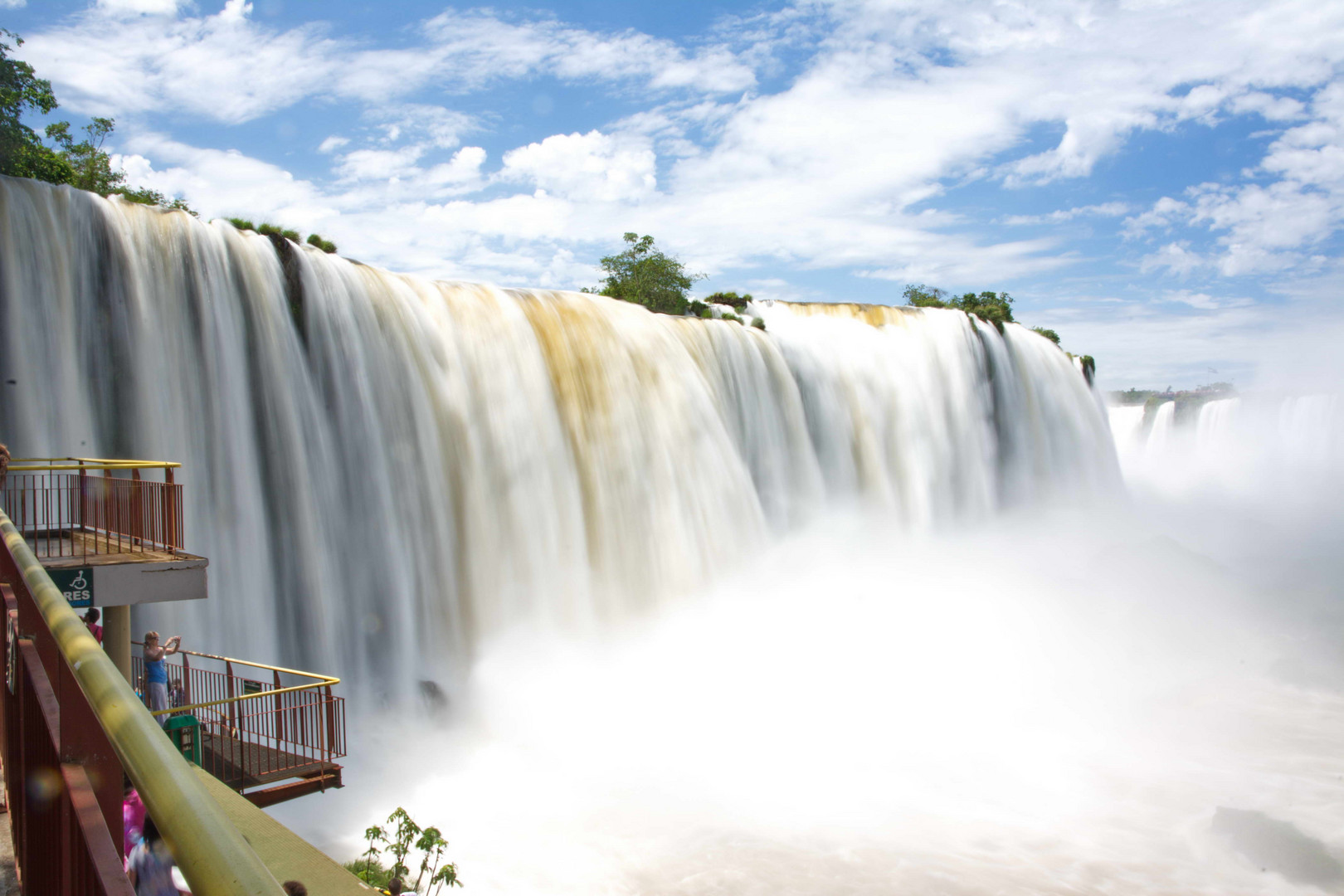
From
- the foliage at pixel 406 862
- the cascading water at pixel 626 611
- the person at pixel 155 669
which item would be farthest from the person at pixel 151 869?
the cascading water at pixel 626 611

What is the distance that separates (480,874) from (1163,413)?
204 ft

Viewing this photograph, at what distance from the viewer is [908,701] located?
688 inches

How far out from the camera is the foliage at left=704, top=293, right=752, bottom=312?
29500 millimetres

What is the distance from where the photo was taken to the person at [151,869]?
2.33 metres

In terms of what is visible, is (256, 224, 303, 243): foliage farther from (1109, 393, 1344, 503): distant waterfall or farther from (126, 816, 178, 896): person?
(1109, 393, 1344, 503): distant waterfall

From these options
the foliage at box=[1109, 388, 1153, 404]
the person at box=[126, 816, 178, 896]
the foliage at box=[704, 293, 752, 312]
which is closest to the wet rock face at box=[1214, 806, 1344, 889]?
the person at box=[126, 816, 178, 896]

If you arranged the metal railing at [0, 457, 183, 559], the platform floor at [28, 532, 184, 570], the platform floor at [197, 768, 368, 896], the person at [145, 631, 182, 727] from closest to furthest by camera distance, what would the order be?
the platform floor at [197, 768, 368, 896] < the platform floor at [28, 532, 184, 570] < the person at [145, 631, 182, 727] < the metal railing at [0, 457, 183, 559]

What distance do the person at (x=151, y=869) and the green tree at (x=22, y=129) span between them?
918 inches

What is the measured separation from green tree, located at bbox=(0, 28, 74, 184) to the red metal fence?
23.2 meters

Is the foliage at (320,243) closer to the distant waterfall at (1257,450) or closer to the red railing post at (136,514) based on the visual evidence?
the red railing post at (136,514)

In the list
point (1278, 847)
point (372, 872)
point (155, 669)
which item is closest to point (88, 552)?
point (155, 669)

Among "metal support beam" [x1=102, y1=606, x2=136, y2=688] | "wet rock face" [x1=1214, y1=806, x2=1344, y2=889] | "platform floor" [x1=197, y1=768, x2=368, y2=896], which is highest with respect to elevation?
"metal support beam" [x1=102, y1=606, x2=136, y2=688]

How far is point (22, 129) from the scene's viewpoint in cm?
2261

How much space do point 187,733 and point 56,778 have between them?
629cm
